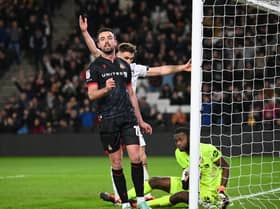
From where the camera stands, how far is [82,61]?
2205cm

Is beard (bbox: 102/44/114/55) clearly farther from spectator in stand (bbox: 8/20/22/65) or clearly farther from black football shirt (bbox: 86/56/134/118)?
spectator in stand (bbox: 8/20/22/65)

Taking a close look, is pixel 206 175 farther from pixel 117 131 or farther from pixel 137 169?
pixel 117 131

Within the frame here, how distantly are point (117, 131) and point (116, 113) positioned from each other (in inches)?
7.4

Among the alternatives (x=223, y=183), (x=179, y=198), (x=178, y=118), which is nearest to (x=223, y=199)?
(x=223, y=183)

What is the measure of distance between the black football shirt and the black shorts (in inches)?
2.4

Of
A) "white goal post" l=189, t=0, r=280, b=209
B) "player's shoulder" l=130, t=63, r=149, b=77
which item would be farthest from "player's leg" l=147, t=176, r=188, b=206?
"player's shoulder" l=130, t=63, r=149, b=77

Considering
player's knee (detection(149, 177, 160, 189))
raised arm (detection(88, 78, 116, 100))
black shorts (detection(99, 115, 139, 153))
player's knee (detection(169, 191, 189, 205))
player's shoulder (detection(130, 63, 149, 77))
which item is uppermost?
player's shoulder (detection(130, 63, 149, 77))

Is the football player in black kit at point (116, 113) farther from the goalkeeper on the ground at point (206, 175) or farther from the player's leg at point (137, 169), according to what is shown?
the goalkeeper on the ground at point (206, 175)

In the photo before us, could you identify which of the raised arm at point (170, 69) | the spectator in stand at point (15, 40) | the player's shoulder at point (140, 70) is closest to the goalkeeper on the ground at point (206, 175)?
the raised arm at point (170, 69)

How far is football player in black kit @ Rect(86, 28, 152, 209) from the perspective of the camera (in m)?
7.55

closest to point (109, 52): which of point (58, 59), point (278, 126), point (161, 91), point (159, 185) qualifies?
point (159, 185)

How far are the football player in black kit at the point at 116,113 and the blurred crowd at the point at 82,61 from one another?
11.2 metres

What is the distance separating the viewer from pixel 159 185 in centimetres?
876

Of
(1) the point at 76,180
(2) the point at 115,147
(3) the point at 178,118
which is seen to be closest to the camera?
(2) the point at 115,147
